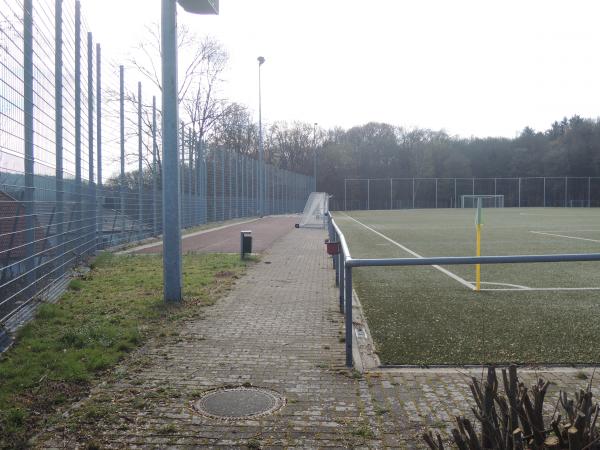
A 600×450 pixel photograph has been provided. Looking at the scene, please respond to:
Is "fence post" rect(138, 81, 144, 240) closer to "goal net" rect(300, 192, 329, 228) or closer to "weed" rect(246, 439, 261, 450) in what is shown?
"goal net" rect(300, 192, 329, 228)

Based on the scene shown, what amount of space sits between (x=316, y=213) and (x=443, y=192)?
5817cm

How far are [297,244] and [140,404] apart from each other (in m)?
15.6

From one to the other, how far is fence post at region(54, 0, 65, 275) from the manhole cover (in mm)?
5665

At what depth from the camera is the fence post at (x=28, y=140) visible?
700 cm

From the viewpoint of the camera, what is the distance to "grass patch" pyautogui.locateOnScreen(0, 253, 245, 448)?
4012 mm

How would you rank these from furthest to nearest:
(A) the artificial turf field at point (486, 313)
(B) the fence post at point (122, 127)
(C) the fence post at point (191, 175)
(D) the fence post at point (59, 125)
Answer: (C) the fence post at point (191, 175) < (B) the fence post at point (122, 127) < (D) the fence post at point (59, 125) < (A) the artificial turf field at point (486, 313)

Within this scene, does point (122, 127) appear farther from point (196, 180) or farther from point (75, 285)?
point (196, 180)

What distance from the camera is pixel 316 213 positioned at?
31797mm

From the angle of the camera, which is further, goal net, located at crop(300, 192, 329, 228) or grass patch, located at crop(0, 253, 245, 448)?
goal net, located at crop(300, 192, 329, 228)

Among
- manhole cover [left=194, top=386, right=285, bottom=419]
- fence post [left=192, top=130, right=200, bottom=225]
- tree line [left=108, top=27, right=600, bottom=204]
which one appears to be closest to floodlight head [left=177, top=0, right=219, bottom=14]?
manhole cover [left=194, top=386, right=285, bottom=419]

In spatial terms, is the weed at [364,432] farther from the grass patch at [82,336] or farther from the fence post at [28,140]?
the fence post at [28,140]

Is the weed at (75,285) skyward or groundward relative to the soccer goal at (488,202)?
groundward

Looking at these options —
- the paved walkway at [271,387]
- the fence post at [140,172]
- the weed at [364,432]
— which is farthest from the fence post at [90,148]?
the weed at [364,432]

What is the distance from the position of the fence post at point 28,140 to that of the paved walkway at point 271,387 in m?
2.21
